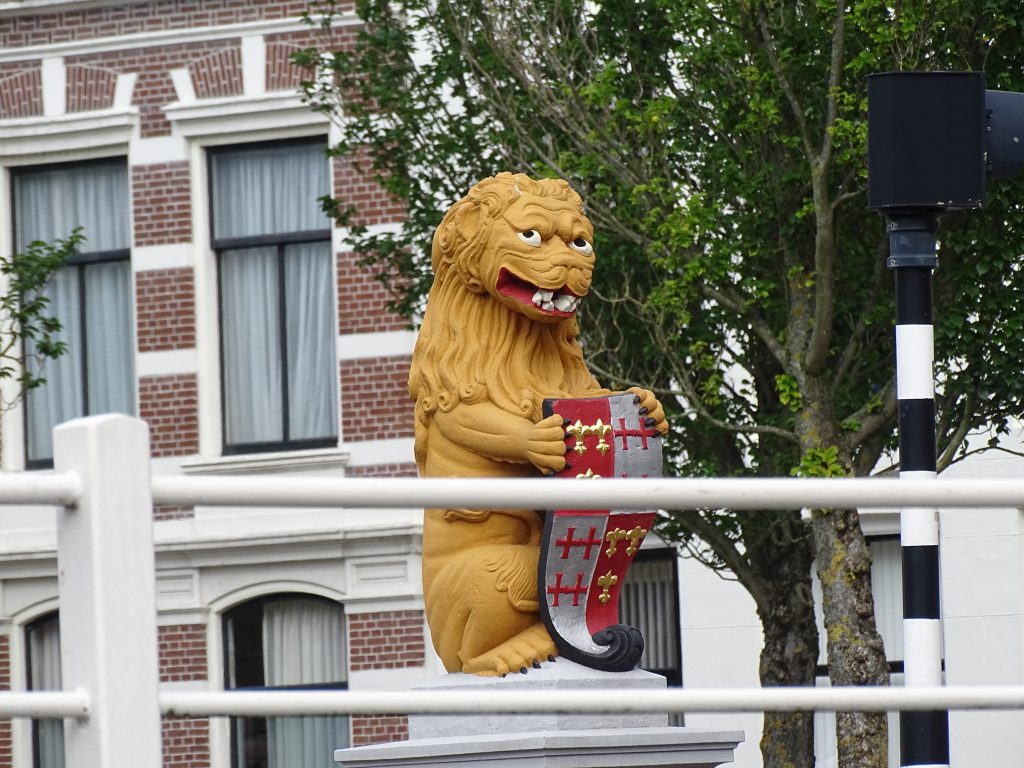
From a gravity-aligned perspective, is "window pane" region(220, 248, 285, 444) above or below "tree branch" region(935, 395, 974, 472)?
above

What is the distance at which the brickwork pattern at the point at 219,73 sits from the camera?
17.8 meters

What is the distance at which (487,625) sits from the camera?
6.01 metres

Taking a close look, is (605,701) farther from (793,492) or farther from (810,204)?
(810,204)

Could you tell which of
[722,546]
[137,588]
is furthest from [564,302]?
[722,546]

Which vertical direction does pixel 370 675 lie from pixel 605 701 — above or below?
below

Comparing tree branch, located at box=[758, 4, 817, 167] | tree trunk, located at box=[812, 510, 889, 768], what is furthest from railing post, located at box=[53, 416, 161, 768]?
tree trunk, located at box=[812, 510, 889, 768]

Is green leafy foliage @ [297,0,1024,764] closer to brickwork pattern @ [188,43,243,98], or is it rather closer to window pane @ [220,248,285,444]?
brickwork pattern @ [188,43,243,98]

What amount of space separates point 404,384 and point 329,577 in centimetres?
170

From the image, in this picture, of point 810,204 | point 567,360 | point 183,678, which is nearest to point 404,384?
point 183,678

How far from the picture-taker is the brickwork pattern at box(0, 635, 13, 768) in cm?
662

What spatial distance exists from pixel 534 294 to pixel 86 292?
12.8 metres

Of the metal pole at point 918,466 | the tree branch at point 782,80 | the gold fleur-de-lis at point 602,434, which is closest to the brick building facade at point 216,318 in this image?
the tree branch at point 782,80

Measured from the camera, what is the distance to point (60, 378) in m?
18.5

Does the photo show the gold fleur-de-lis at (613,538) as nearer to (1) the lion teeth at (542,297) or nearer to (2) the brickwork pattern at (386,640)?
(1) the lion teeth at (542,297)
